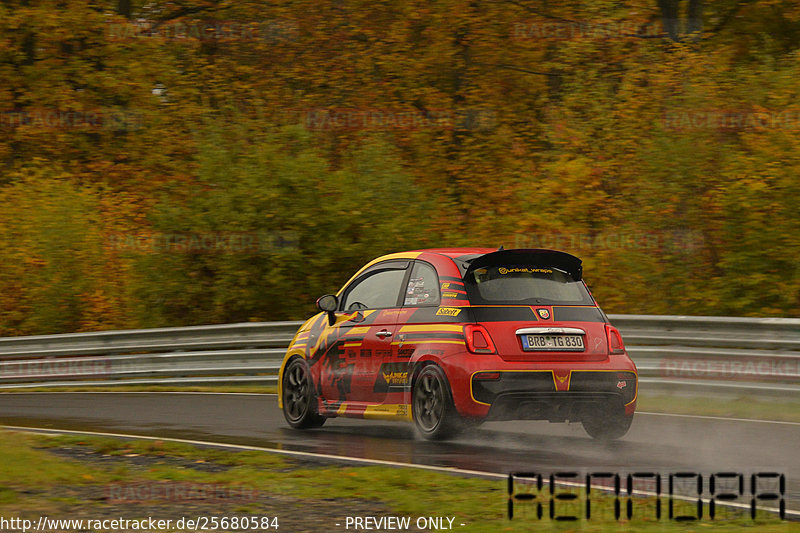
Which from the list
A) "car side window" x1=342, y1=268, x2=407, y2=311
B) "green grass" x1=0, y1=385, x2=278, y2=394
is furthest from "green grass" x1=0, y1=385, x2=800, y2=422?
"green grass" x1=0, y1=385, x2=278, y2=394

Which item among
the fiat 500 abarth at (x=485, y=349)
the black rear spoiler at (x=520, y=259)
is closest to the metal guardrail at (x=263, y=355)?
the fiat 500 abarth at (x=485, y=349)

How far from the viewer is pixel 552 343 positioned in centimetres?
1083

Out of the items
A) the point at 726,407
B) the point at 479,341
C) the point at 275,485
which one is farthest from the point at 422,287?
the point at 726,407

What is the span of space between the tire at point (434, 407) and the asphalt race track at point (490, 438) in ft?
0.48

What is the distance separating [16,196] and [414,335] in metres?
17.8

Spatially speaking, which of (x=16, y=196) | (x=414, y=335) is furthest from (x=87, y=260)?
(x=414, y=335)

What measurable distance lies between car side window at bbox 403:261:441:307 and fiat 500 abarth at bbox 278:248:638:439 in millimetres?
12

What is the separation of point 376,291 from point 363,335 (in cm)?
56

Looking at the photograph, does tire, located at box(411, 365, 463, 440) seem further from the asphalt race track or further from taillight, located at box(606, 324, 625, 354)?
taillight, located at box(606, 324, 625, 354)

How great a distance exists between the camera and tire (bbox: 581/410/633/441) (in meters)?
11.1

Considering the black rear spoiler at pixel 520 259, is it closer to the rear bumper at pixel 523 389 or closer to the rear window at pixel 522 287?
the rear window at pixel 522 287

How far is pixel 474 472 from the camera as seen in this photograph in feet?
29.9

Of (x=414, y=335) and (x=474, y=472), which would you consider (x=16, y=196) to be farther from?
(x=474, y=472)

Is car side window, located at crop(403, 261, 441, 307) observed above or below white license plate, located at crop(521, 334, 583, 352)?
above
